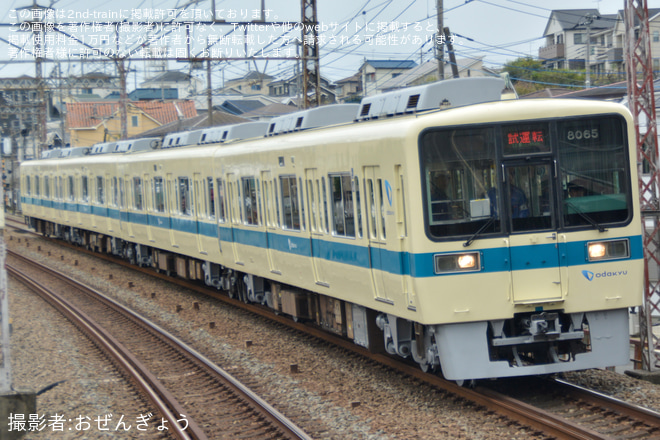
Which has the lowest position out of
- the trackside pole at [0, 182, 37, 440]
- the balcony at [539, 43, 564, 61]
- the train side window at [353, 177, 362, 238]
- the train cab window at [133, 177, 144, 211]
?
the trackside pole at [0, 182, 37, 440]

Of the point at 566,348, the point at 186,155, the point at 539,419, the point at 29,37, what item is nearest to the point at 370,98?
the point at 566,348

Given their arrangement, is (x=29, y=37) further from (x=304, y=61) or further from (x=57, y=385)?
(x=57, y=385)

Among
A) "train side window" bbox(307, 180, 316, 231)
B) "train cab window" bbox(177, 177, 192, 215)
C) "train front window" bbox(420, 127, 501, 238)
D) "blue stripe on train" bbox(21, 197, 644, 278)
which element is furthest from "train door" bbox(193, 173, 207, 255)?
"train front window" bbox(420, 127, 501, 238)

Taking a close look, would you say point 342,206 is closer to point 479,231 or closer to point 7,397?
point 479,231

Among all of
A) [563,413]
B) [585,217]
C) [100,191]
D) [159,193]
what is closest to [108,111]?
[100,191]

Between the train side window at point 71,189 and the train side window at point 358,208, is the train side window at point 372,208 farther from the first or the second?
the train side window at point 71,189

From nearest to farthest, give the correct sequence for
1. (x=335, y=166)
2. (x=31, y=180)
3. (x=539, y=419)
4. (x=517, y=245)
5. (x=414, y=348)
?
(x=539, y=419), (x=517, y=245), (x=414, y=348), (x=335, y=166), (x=31, y=180)

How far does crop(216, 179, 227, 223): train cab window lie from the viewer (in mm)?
13784

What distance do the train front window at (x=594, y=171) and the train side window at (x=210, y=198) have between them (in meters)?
7.99

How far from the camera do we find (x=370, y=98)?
30.1 feet

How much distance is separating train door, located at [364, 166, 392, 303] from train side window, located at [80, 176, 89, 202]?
17410mm

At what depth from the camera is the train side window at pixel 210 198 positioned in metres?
14.4

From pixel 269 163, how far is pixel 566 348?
5033mm

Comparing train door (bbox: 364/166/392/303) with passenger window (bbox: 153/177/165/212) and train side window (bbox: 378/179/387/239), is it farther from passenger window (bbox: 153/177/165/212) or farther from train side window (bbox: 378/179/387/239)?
passenger window (bbox: 153/177/165/212)
